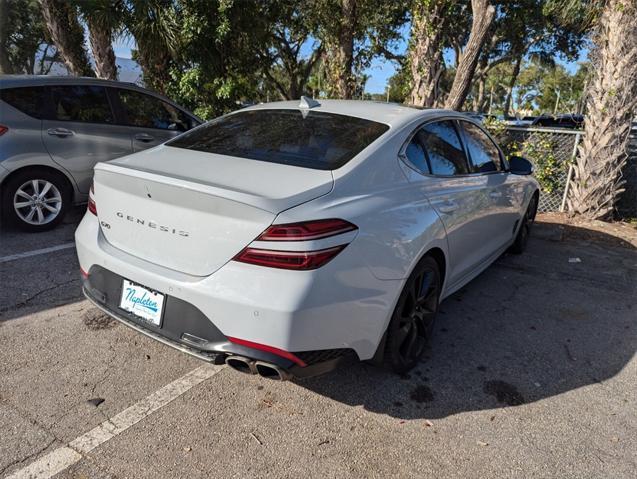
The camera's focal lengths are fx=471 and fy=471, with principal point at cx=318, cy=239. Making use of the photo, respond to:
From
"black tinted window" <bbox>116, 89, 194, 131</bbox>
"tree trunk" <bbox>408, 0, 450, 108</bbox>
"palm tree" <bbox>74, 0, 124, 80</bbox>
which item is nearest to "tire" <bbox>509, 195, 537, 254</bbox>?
"tree trunk" <bbox>408, 0, 450, 108</bbox>

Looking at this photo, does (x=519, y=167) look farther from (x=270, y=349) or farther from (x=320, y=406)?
(x=270, y=349)

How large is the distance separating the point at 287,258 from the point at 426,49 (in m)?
7.03

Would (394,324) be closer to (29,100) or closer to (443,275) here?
(443,275)

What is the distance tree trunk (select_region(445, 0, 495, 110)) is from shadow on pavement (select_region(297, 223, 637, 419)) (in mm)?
3852

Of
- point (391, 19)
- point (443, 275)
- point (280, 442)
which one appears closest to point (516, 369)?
point (443, 275)

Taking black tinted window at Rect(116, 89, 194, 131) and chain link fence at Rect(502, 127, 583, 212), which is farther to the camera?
chain link fence at Rect(502, 127, 583, 212)

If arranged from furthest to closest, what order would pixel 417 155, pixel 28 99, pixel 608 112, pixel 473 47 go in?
pixel 473 47 → pixel 608 112 → pixel 28 99 → pixel 417 155

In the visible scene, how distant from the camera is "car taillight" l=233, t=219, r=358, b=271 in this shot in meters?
2.06

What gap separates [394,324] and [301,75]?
18.0m

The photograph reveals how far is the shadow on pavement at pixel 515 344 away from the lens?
9.16ft

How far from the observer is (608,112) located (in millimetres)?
6859

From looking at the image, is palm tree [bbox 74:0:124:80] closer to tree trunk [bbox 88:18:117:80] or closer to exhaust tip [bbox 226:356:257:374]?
tree trunk [bbox 88:18:117:80]

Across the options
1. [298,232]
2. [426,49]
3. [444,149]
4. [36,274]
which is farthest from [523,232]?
[36,274]

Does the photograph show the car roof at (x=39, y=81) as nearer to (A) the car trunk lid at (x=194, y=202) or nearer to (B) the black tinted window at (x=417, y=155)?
(A) the car trunk lid at (x=194, y=202)
